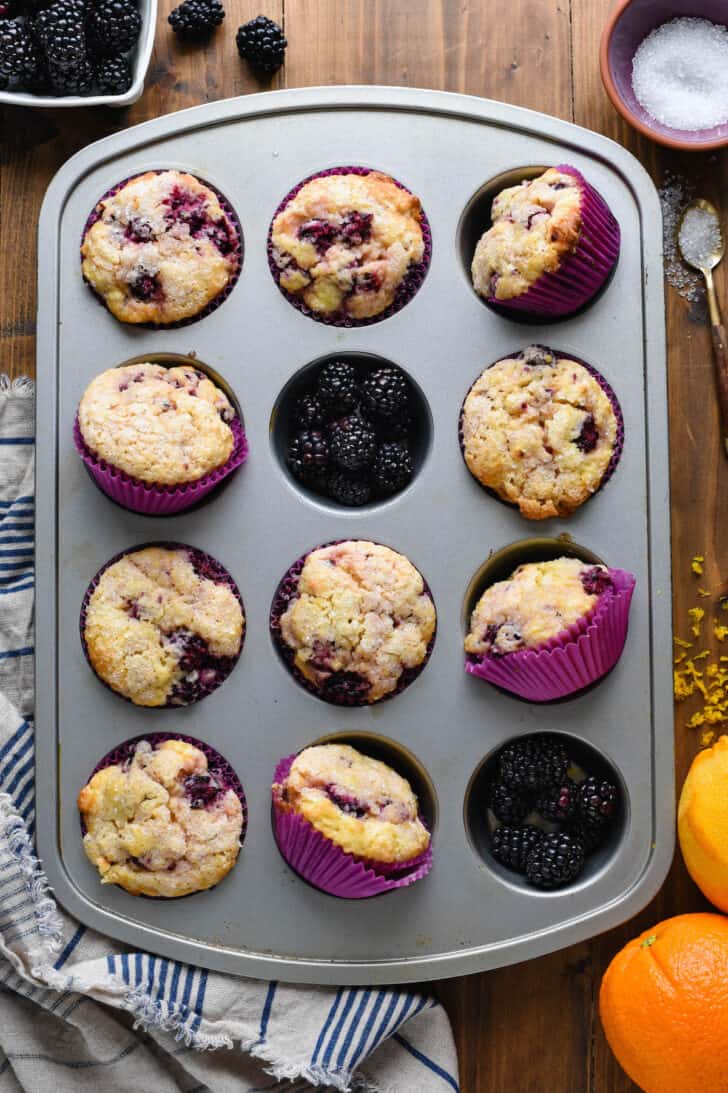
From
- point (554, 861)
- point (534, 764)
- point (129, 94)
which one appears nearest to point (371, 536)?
point (534, 764)

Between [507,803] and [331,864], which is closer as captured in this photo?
[331,864]

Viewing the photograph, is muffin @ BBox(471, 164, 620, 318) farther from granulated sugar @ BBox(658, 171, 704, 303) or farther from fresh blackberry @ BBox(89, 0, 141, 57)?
fresh blackberry @ BBox(89, 0, 141, 57)

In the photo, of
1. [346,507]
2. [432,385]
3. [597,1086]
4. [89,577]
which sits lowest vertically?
[597,1086]

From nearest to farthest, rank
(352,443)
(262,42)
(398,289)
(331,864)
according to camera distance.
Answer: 1. (331,864)
2. (352,443)
3. (398,289)
4. (262,42)

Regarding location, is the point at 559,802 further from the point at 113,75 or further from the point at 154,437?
the point at 113,75

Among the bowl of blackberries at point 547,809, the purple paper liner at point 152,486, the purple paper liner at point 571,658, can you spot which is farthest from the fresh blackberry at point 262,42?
the bowl of blackberries at point 547,809

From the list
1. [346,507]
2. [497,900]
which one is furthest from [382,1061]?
[346,507]

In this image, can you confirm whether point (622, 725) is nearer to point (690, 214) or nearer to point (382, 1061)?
point (382, 1061)
